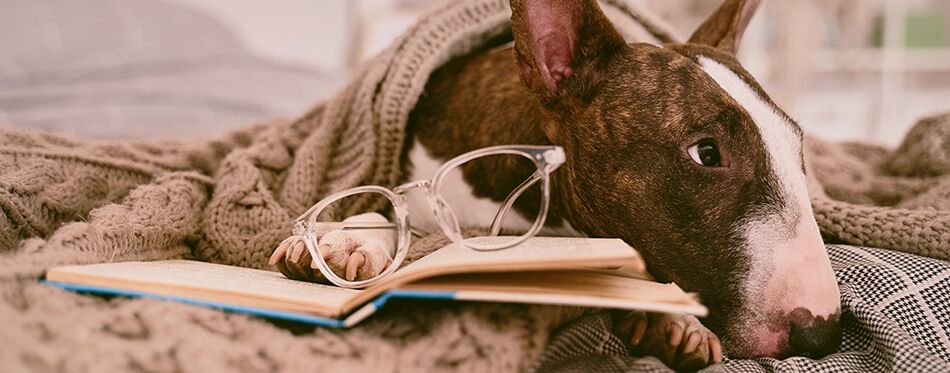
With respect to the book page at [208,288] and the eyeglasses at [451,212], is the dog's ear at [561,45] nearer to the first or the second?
the eyeglasses at [451,212]

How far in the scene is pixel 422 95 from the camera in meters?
1.27

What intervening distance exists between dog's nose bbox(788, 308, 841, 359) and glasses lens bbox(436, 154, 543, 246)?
41 centimetres

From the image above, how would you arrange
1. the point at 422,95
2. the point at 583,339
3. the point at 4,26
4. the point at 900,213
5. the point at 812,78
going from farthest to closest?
1. the point at 812,78
2. the point at 4,26
3. the point at 422,95
4. the point at 900,213
5. the point at 583,339

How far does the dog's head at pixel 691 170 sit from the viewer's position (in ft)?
2.44

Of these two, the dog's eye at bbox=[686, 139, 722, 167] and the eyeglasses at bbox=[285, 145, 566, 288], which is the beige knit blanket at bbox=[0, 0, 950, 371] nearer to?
the eyeglasses at bbox=[285, 145, 566, 288]

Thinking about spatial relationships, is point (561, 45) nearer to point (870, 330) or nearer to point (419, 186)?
point (419, 186)

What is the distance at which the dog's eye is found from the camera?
0.84 m

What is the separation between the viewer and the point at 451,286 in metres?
0.56

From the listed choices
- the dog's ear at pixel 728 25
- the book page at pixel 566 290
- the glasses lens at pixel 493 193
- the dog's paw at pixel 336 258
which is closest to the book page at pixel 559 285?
the book page at pixel 566 290

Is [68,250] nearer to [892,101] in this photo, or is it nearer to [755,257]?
[755,257]

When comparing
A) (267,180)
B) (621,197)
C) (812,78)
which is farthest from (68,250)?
(812,78)

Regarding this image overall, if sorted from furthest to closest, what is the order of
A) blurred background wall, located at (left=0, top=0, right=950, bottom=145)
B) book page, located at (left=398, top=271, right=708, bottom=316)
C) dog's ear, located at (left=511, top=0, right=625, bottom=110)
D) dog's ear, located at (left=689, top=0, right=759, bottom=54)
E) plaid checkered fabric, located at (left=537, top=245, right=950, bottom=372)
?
1. blurred background wall, located at (left=0, top=0, right=950, bottom=145)
2. dog's ear, located at (left=689, top=0, right=759, bottom=54)
3. dog's ear, located at (left=511, top=0, right=625, bottom=110)
4. plaid checkered fabric, located at (left=537, top=245, right=950, bottom=372)
5. book page, located at (left=398, top=271, right=708, bottom=316)

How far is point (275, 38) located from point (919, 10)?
336 centimetres

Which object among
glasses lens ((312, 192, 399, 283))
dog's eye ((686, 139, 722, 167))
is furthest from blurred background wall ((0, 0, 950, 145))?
dog's eye ((686, 139, 722, 167))
